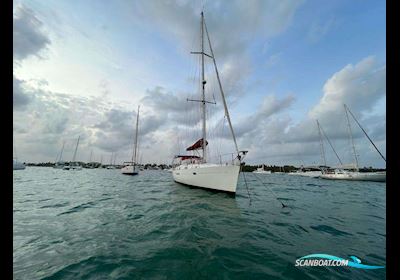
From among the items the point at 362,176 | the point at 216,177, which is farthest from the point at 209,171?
the point at 362,176

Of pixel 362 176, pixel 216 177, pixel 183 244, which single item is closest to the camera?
pixel 183 244

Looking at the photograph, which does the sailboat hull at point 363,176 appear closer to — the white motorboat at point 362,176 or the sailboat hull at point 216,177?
the white motorboat at point 362,176

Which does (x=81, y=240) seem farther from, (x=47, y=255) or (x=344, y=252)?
(x=344, y=252)

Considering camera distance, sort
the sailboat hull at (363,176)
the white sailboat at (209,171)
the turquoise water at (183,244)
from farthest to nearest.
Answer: the sailboat hull at (363,176) < the white sailboat at (209,171) < the turquoise water at (183,244)

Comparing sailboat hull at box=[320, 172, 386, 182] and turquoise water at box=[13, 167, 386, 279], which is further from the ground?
turquoise water at box=[13, 167, 386, 279]

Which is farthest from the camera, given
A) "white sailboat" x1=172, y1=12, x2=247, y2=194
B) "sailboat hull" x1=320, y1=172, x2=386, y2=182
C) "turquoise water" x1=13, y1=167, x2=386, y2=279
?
"sailboat hull" x1=320, y1=172, x2=386, y2=182

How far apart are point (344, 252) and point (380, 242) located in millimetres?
2566

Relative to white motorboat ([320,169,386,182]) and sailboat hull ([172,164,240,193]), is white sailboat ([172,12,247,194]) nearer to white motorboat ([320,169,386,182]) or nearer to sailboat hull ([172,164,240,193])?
sailboat hull ([172,164,240,193])

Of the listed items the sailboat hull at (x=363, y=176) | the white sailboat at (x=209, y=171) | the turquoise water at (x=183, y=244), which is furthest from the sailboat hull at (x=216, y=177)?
the sailboat hull at (x=363, y=176)

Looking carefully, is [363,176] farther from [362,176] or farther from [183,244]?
[183,244]

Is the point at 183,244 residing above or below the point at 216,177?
below

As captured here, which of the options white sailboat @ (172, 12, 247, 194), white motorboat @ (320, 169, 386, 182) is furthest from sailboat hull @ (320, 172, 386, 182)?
white sailboat @ (172, 12, 247, 194)

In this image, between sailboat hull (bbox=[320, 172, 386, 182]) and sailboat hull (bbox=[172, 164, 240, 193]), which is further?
sailboat hull (bbox=[320, 172, 386, 182])
